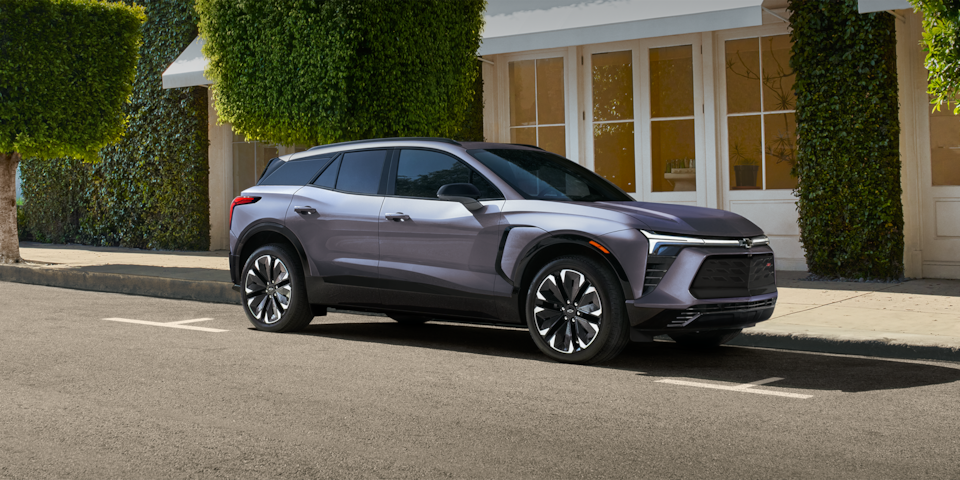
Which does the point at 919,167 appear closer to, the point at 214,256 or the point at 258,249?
the point at 258,249

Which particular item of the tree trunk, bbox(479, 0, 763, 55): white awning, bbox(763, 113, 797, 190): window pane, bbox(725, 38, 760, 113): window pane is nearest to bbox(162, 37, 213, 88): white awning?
the tree trunk

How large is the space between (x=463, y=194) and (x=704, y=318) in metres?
1.98

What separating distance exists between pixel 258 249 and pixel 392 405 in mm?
3513

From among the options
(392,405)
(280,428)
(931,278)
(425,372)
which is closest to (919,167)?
(931,278)

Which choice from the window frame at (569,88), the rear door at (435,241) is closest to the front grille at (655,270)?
the rear door at (435,241)

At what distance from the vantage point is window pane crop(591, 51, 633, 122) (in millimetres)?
14555

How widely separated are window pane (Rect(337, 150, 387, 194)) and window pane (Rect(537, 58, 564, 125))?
7115 mm

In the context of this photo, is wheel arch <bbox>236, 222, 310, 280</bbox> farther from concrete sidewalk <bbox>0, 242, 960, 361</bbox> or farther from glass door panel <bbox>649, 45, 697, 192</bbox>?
glass door panel <bbox>649, 45, 697, 192</bbox>

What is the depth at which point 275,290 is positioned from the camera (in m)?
8.76

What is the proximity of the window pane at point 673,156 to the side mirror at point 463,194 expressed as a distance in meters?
7.27

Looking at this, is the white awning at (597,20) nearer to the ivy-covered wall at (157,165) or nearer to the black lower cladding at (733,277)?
the black lower cladding at (733,277)

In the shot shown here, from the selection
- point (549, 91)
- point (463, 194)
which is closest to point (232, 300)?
point (463, 194)

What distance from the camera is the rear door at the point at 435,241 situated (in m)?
7.41

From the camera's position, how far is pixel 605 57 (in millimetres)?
14711
